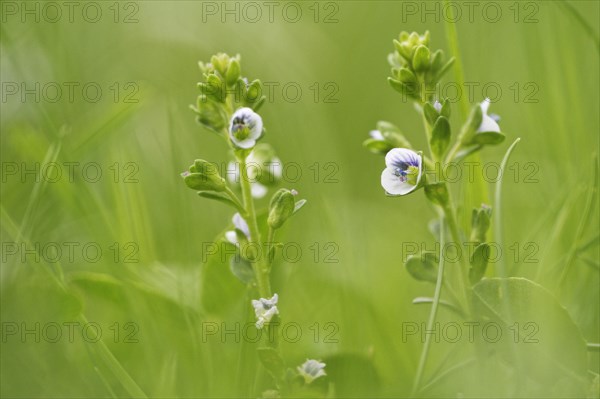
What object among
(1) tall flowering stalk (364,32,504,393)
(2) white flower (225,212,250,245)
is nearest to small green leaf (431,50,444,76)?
(1) tall flowering stalk (364,32,504,393)

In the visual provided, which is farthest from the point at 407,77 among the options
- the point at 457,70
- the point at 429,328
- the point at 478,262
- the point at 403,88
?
the point at 429,328

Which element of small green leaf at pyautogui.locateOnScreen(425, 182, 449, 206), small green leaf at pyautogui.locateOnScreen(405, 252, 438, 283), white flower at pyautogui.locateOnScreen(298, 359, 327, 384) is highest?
small green leaf at pyautogui.locateOnScreen(425, 182, 449, 206)

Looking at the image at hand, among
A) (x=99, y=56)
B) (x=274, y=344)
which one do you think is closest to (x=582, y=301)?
(x=274, y=344)

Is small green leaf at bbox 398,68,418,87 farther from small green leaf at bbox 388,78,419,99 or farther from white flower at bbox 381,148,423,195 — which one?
white flower at bbox 381,148,423,195

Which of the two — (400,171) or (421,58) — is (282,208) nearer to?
(400,171)

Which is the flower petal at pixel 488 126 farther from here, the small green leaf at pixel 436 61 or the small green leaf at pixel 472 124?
the small green leaf at pixel 436 61

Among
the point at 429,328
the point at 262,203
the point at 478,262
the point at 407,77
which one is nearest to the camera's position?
the point at 429,328
